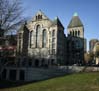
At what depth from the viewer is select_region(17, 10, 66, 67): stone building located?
8181 cm

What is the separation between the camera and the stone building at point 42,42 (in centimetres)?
8181

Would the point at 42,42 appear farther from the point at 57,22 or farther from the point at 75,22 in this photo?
the point at 75,22

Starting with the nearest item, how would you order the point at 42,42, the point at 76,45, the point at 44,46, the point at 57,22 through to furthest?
the point at 57,22, the point at 44,46, the point at 42,42, the point at 76,45

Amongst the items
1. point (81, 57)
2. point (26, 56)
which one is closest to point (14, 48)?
point (26, 56)

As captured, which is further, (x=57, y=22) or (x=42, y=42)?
(x=42, y=42)

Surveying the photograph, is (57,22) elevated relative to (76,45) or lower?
elevated

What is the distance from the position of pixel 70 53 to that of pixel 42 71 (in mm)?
28794

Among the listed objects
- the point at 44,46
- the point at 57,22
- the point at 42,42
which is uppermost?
the point at 57,22

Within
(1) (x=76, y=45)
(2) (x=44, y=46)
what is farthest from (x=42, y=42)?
(1) (x=76, y=45)

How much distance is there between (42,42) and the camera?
8519cm

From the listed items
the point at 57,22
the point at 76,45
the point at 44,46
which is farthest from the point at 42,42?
the point at 76,45

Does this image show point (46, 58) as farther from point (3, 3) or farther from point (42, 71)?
point (3, 3)

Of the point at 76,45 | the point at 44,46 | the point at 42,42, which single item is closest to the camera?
the point at 44,46

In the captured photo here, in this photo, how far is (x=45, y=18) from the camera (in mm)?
86500
